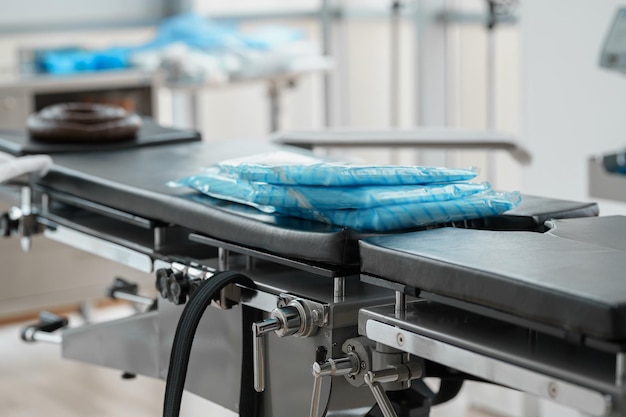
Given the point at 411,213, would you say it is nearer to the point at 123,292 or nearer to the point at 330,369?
the point at 330,369

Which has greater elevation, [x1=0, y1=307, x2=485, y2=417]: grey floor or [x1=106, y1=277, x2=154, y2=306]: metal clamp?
[x1=106, y1=277, x2=154, y2=306]: metal clamp

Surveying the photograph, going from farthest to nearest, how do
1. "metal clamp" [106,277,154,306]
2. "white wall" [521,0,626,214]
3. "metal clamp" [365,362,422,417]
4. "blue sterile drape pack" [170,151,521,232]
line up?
"white wall" [521,0,626,214]
"metal clamp" [106,277,154,306]
"blue sterile drape pack" [170,151,521,232]
"metal clamp" [365,362,422,417]

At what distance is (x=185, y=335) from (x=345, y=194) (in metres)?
0.30

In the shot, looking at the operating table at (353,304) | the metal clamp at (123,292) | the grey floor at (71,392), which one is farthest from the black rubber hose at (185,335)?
the grey floor at (71,392)

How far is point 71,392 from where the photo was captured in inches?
130

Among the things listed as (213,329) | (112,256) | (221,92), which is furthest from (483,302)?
(221,92)

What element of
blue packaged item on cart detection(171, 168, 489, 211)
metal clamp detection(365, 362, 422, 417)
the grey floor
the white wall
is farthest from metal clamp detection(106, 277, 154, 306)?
the white wall

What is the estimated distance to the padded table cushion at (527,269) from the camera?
1.07 m

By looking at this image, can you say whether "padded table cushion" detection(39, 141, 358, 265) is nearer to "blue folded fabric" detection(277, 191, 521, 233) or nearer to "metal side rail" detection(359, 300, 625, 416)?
"blue folded fabric" detection(277, 191, 521, 233)

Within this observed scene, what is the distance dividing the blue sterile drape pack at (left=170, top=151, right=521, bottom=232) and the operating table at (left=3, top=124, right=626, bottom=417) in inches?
1.1

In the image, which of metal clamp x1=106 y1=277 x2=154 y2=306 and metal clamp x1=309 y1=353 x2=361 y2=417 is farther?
metal clamp x1=106 y1=277 x2=154 y2=306

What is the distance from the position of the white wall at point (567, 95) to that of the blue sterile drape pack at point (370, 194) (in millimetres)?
1587

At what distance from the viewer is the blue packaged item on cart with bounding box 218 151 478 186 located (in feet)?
4.75

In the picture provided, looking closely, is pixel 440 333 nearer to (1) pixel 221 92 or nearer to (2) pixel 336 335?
(2) pixel 336 335
